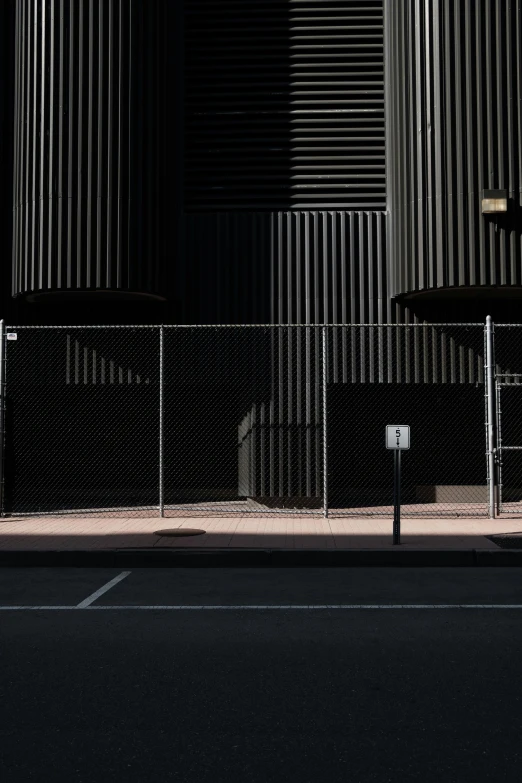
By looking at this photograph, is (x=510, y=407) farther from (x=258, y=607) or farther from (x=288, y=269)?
(x=258, y=607)

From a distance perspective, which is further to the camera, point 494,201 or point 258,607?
point 494,201

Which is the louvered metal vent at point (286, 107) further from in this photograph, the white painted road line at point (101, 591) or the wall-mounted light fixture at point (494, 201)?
the white painted road line at point (101, 591)

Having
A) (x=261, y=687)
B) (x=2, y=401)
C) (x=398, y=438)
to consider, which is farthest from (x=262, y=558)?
(x=2, y=401)

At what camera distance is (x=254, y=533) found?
11.3 meters

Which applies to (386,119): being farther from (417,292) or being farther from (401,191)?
(417,292)

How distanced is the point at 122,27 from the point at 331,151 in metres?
4.15

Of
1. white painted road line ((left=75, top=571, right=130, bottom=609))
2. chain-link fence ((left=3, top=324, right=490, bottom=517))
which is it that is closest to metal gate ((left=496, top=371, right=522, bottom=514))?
chain-link fence ((left=3, top=324, right=490, bottom=517))

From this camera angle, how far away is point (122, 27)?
14.5 metres

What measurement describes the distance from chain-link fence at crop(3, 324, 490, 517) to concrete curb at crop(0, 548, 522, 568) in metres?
3.78

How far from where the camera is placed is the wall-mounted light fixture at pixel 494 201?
553 inches

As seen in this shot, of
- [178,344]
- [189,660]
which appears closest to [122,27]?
[178,344]

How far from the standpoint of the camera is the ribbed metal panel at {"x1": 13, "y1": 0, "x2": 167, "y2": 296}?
1444cm

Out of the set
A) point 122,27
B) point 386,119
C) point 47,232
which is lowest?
Answer: point 47,232

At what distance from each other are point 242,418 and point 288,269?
279 centimetres
